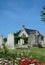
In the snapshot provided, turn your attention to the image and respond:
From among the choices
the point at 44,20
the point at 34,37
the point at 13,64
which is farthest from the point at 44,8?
the point at 13,64

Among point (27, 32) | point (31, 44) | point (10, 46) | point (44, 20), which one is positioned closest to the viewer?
point (10, 46)

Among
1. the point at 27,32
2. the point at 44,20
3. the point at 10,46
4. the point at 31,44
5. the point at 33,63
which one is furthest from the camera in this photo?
the point at 27,32

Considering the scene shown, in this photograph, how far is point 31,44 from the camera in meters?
32.8

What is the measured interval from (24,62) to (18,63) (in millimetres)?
319

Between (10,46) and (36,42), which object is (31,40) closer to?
(36,42)

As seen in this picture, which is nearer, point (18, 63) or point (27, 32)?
point (18, 63)

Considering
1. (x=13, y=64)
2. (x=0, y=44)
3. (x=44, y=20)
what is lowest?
(x=13, y=64)

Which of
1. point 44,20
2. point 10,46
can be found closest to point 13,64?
point 10,46

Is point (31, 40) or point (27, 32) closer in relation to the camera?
point (31, 40)

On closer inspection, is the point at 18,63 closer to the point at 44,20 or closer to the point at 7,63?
the point at 7,63

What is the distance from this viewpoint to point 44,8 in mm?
47875

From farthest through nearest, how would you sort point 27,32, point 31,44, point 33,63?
point 27,32
point 31,44
point 33,63

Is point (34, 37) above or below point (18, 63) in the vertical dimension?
above

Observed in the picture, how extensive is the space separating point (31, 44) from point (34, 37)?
1996 millimetres
